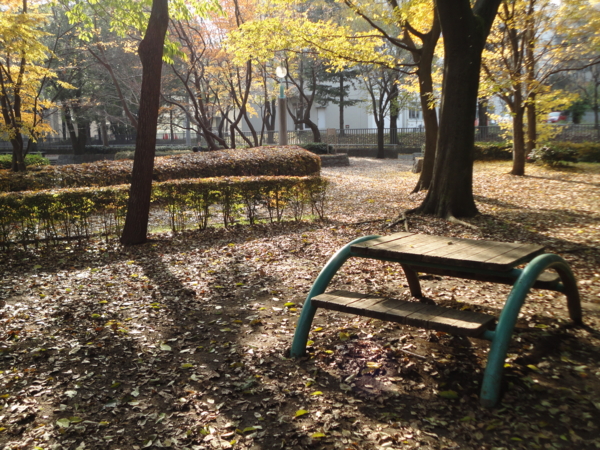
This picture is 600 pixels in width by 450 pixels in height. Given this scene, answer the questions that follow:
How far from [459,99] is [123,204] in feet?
19.0

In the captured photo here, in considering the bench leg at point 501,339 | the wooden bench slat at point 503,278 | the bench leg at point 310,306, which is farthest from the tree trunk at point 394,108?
the bench leg at point 501,339

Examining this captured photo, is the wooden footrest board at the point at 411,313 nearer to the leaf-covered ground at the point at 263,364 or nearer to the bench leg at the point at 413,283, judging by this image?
the leaf-covered ground at the point at 263,364

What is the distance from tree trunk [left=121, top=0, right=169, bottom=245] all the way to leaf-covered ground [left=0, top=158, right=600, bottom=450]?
1.24 m

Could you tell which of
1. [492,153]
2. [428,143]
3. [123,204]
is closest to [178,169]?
[123,204]

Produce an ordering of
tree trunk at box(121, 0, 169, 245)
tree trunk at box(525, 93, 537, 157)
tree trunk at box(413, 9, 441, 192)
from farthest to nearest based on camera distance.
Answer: tree trunk at box(525, 93, 537, 157), tree trunk at box(413, 9, 441, 192), tree trunk at box(121, 0, 169, 245)

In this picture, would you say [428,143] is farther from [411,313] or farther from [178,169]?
[411,313]

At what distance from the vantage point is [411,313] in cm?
296

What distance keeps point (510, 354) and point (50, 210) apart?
22.6ft

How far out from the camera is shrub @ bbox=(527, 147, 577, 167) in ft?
52.4

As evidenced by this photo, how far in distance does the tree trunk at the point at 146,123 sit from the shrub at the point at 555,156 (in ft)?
44.3

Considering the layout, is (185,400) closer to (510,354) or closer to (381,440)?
(381,440)

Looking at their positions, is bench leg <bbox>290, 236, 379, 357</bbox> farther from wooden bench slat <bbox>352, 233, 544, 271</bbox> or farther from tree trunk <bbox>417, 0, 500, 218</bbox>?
tree trunk <bbox>417, 0, 500, 218</bbox>

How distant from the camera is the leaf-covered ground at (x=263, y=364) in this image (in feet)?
8.82

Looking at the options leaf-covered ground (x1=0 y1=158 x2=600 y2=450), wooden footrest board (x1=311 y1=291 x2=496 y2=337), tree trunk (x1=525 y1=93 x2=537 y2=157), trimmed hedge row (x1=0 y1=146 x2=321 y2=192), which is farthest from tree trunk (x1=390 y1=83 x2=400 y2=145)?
wooden footrest board (x1=311 y1=291 x2=496 y2=337)
